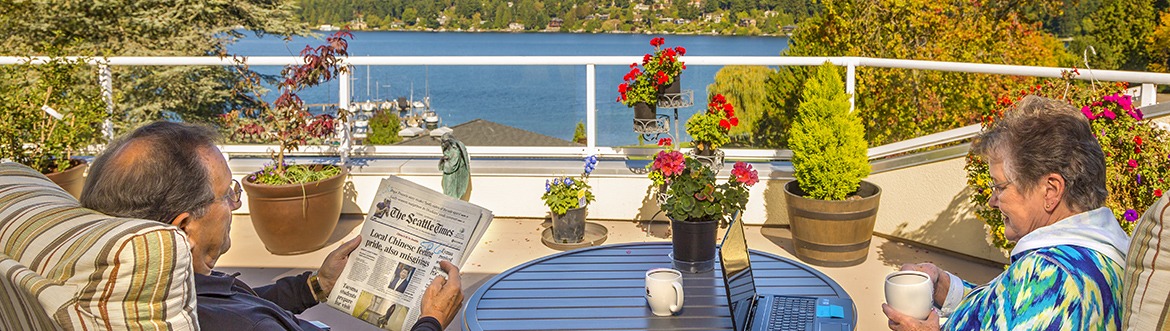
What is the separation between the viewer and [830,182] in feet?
14.2

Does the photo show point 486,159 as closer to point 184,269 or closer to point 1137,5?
point 184,269

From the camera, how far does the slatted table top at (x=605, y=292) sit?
2.45 meters

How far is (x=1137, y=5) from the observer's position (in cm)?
2545

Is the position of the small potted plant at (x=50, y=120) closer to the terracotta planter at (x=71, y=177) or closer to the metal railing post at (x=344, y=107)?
the terracotta planter at (x=71, y=177)

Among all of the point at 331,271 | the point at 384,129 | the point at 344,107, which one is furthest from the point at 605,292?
the point at 384,129

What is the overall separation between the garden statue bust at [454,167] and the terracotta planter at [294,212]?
51 cm

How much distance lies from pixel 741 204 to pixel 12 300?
2.38m

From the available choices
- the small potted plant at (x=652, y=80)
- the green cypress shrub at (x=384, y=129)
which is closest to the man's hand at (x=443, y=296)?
the small potted plant at (x=652, y=80)

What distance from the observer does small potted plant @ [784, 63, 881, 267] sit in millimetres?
4320

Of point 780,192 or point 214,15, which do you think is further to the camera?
point 214,15

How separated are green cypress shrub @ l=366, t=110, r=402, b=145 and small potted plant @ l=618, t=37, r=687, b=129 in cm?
129

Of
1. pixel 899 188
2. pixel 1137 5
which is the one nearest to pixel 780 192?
pixel 899 188

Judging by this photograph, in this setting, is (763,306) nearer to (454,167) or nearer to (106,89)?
(454,167)

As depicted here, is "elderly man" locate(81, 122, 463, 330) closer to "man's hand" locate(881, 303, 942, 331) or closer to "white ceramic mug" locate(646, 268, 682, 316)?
"white ceramic mug" locate(646, 268, 682, 316)
